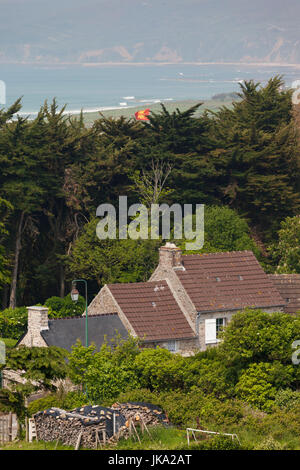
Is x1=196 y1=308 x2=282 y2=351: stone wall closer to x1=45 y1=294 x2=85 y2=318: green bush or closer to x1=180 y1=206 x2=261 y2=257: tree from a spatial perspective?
x1=45 y1=294 x2=85 y2=318: green bush

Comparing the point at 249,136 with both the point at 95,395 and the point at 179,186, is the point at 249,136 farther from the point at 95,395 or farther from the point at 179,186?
the point at 95,395

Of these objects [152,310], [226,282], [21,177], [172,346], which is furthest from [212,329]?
[21,177]

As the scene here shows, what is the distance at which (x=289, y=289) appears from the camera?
5903 centimetres

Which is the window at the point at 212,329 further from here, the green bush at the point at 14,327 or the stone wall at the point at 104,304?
the green bush at the point at 14,327

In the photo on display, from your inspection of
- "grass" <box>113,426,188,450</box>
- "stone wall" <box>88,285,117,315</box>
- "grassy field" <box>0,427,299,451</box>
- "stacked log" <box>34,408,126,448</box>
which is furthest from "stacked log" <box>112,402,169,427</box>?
"stone wall" <box>88,285,117,315</box>

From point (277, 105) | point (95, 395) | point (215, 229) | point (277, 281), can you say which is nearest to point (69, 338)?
point (95, 395)

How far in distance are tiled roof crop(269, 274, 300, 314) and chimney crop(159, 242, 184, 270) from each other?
6.14 m

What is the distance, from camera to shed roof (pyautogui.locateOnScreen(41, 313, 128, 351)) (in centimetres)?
4947

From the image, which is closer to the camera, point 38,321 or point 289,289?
point 38,321

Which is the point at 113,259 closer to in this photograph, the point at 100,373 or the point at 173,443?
the point at 100,373

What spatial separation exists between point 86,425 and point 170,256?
20.0 metres

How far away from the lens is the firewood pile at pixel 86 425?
119 feet

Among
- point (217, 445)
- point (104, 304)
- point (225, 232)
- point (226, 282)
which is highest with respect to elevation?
point (225, 232)

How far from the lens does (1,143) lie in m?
73.2
